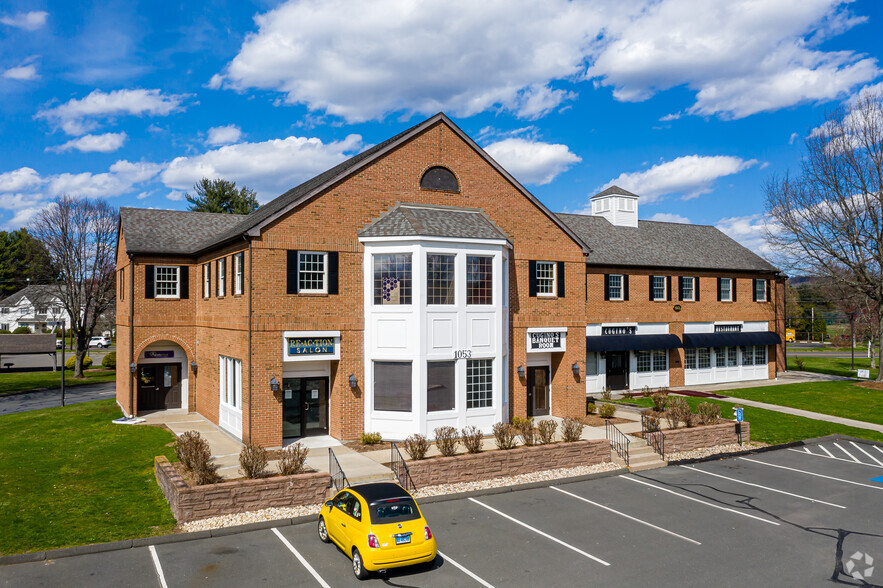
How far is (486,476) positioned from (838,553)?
29.7 feet

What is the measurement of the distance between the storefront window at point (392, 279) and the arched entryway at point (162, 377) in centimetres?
1309

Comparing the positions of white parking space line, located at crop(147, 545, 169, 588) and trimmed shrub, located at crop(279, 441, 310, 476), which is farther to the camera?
trimmed shrub, located at crop(279, 441, 310, 476)

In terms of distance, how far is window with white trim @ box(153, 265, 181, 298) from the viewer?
28.4m

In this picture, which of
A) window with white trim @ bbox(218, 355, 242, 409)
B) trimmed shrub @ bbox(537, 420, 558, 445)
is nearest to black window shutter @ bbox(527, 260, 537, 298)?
trimmed shrub @ bbox(537, 420, 558, 445)

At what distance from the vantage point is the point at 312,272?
2173 centimetres

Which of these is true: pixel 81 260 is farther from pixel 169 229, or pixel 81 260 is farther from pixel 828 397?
pixel 828 397

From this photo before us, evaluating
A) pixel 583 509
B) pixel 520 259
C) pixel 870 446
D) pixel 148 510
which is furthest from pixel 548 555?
pixel 870 446

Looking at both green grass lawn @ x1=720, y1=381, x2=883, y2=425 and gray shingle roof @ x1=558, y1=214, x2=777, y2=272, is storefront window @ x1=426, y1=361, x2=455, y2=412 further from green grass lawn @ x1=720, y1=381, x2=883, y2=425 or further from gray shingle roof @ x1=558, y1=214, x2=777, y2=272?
green grass lawn @ x1=720, y1=381, x2=883, y2=425

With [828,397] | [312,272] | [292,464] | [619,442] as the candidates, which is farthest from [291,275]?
[828,397]

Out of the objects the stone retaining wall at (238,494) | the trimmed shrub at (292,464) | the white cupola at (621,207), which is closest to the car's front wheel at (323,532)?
the stone retaining wall at (238,494)

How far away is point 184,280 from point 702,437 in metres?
24.0

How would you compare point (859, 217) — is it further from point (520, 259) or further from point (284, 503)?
point (284, 503)

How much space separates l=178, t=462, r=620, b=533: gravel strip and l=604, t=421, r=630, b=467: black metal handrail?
58cm

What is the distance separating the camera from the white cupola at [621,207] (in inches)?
1663
